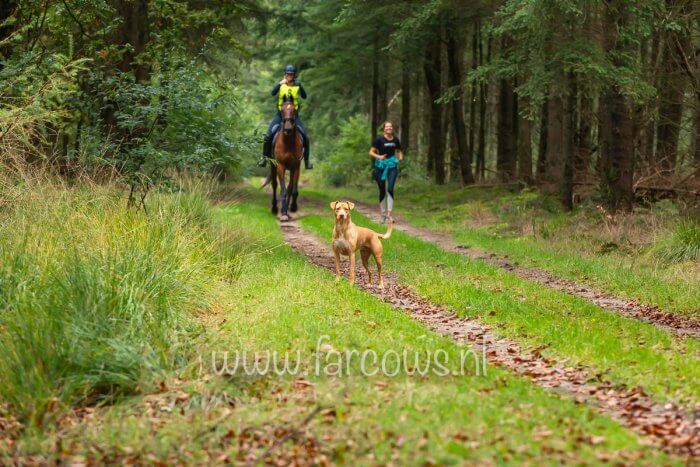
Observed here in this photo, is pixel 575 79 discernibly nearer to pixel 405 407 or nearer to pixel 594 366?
pixel 594 366

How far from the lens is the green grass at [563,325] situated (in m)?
6.94

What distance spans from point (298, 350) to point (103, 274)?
2.19m

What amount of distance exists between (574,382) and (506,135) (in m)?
21.9

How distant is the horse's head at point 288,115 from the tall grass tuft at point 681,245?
33.0 ft

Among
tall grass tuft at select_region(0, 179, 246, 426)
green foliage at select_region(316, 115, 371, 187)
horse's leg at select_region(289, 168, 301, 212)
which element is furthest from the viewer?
green foliage at select_region(316, 115, 371, 187)

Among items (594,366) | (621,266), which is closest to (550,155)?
(621,266)

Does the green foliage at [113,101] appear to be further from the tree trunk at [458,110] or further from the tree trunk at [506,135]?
the tree trunk at [458,110]

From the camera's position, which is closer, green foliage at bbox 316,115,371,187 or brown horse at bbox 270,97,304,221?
brown horse at bbox 270,97,304,221

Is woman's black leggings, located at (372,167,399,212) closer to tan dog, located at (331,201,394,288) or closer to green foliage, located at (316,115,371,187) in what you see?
tan dog, located at (331,201,394,288)

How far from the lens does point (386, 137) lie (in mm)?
20469

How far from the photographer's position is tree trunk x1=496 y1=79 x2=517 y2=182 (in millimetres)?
27141

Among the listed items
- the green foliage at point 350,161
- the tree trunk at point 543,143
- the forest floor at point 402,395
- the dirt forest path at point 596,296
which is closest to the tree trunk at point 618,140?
the dirt forest path at point 596,296

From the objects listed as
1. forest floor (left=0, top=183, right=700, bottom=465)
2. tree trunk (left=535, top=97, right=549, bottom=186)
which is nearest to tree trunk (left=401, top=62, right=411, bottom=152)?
tree trunk (left=535, top=97, right=549, bottom=186)

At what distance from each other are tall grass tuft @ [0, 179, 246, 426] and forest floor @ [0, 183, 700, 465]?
0.63 feet
